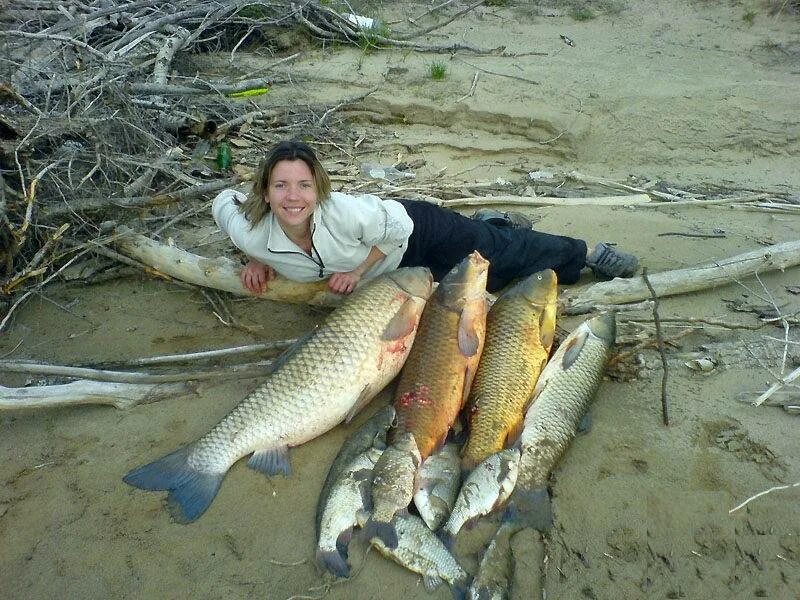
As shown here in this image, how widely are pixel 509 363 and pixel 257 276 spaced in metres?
1.61

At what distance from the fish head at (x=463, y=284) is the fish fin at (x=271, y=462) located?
3.98ft

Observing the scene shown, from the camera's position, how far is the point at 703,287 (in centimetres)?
436

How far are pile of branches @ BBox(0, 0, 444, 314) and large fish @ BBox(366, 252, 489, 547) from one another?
196cm

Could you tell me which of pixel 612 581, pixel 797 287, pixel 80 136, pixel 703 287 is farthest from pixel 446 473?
pixel 80 136

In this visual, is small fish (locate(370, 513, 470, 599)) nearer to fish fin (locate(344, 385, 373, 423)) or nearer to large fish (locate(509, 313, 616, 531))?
large fish (locate(509, 313, 616, 531))

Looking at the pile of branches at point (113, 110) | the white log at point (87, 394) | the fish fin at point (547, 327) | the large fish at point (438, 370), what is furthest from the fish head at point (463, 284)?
the pile of branches at point (113, 110)

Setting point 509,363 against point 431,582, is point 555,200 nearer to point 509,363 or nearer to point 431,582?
point 509,363

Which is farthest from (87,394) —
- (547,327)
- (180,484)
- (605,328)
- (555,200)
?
(555,200)

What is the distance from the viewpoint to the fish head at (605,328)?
353cm

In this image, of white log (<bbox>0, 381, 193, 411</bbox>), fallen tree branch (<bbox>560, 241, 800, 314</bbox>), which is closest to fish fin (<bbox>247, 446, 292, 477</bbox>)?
white log (<bbox>0, 381, 193, 411</bbox>)

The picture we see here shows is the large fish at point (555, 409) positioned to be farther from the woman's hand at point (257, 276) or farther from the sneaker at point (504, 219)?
the woman's hand at point (257, 276)

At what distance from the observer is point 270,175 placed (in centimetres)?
359

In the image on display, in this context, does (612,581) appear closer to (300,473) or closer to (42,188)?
(300,473)

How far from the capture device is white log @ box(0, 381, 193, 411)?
3.30m
